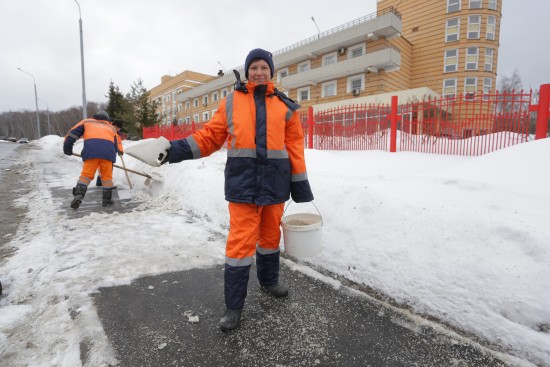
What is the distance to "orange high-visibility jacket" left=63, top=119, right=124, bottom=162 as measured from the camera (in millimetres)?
5676

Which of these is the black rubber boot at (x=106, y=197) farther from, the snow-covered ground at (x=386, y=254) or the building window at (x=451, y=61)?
the building window at (x=451, y=61)

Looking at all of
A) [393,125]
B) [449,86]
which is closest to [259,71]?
[393,125]

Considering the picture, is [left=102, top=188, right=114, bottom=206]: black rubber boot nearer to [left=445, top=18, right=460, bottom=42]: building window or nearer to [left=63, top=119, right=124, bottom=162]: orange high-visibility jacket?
[left=63, top=119, right=124, bottom=162]: orange high-visibility jacket

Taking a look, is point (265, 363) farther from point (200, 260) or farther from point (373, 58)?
point (373, 58)

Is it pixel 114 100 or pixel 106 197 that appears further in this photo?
pixel 114 100

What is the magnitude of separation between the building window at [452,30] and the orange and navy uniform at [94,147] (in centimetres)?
2516

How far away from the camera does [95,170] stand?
19.3 ft

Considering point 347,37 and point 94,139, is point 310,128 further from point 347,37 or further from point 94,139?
point 347,37

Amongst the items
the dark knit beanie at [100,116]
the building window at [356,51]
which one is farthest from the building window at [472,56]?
the dark knit beanie at [100,116]

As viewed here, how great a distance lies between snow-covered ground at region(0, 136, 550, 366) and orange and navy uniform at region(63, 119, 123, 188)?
1205 millimetres

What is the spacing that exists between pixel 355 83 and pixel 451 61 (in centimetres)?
779

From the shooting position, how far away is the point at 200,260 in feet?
11.2

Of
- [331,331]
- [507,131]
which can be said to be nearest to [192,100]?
[507,131]

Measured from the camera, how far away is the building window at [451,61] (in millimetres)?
22203
